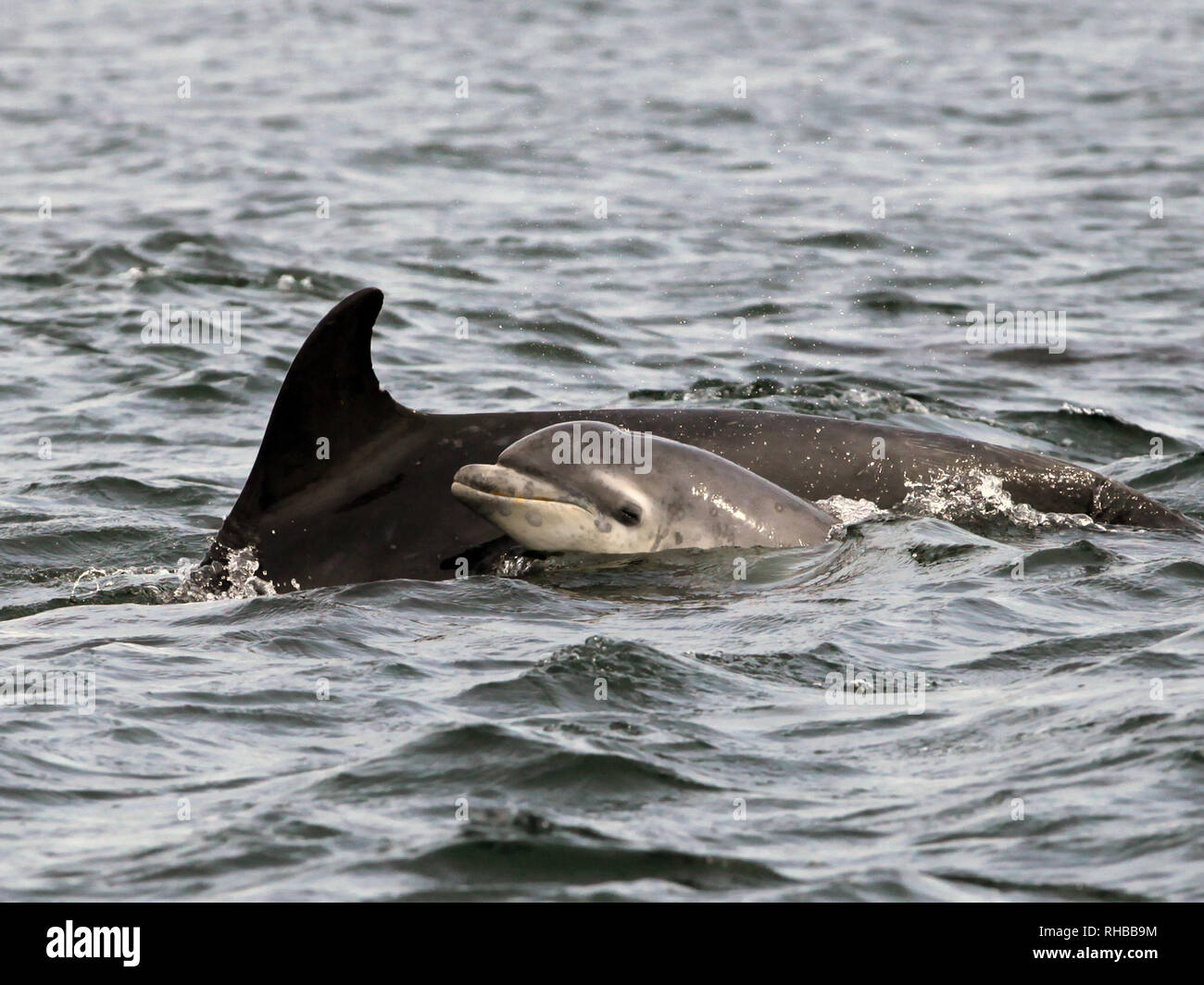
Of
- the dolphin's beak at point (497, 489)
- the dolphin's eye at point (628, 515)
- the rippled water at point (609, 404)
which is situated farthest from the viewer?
the dolphin's eye at point (628, 515)

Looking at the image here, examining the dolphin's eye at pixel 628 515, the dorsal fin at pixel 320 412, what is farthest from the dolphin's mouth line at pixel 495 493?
the dorsal fin at pixel 320 412

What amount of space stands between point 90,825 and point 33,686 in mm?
1589

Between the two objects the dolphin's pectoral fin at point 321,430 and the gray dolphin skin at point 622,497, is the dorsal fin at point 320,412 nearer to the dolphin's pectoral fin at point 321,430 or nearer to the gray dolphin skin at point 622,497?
the dolphin's pectoral fin at point 321,430

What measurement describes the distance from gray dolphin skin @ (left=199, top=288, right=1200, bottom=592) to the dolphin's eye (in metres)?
0.61

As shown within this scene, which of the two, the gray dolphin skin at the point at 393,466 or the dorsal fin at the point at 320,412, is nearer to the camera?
the dorsal fin at the point at 320,412

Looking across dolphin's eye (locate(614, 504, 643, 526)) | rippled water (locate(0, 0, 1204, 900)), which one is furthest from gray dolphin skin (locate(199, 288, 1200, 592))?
dolphin's eye (locate(614, 504, 643, 526))

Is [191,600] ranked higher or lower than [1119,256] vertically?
lower

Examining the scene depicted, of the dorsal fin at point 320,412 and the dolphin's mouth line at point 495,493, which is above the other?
the dorsal fin at point 320,412

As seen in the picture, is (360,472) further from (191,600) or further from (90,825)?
(90,825)

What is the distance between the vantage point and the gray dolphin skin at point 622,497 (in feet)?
28.5

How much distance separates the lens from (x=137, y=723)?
6.97 metres

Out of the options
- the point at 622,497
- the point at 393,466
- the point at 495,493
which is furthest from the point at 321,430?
the point at 622,497

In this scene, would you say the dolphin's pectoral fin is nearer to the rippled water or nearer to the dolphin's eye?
the rippled water

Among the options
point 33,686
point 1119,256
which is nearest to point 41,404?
point 33,686
